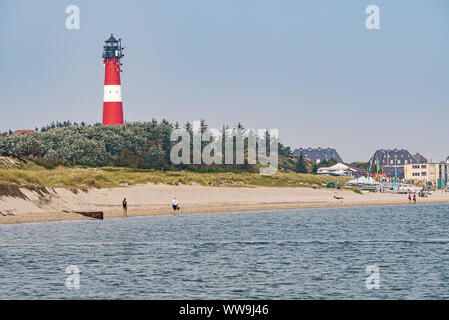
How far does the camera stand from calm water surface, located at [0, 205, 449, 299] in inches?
1188

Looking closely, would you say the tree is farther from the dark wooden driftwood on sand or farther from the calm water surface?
the dark wooden driftwood on sand

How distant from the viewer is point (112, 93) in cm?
10238

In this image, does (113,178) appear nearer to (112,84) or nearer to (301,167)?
(112,84)

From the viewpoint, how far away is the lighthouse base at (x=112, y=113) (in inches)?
4111

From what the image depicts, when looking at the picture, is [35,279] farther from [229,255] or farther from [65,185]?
Result: [65,185]

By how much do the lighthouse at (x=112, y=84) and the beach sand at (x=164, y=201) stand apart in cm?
2671

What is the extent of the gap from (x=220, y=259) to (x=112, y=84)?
67646 millimetres

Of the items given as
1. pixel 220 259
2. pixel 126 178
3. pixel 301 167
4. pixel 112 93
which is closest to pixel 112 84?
pixel 112 93

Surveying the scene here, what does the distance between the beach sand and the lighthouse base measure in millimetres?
26795

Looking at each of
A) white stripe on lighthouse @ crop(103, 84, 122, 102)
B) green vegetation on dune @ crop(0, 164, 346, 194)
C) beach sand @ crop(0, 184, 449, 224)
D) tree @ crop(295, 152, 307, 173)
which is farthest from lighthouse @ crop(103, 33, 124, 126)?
tree @ crop(295, 152, 307, 173)

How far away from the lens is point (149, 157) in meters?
97.6

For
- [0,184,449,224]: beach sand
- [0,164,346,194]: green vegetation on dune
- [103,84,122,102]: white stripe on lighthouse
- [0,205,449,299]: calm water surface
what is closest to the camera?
[0,205,449,299]: calm water surface

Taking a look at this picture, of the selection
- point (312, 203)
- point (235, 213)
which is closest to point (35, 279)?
point (235, 213)
